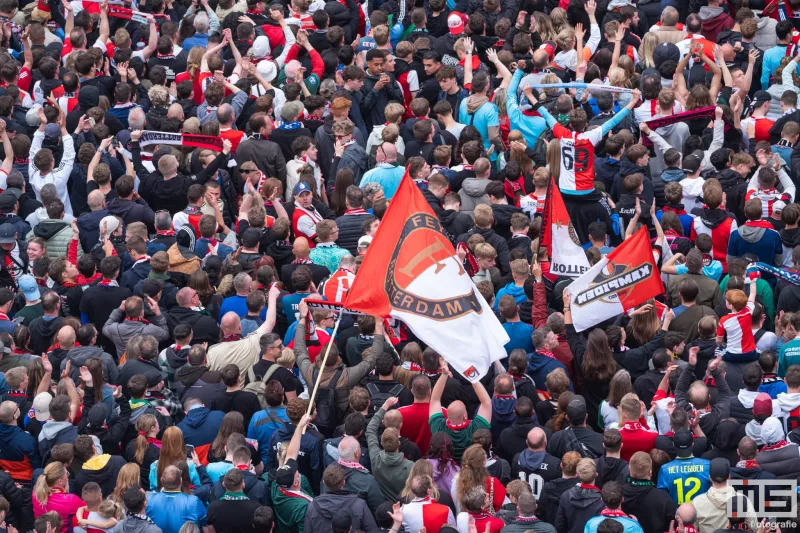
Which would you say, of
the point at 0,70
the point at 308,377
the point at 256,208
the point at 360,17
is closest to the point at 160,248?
the point at 256,208

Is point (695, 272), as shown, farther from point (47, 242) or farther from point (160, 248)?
point (47, 242)

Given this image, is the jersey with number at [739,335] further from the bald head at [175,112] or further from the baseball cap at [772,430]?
the bald head at [175,112]

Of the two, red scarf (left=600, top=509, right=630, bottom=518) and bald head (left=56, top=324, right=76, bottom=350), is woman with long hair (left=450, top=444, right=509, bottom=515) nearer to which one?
red scarf (left=600, top=509, right=630, bottom=518)

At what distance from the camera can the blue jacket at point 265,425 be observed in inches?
589

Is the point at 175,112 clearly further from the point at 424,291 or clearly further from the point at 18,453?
the point at 424,291

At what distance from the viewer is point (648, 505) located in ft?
45.3

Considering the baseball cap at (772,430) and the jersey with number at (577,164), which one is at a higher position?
the baseball cap at (772,430)

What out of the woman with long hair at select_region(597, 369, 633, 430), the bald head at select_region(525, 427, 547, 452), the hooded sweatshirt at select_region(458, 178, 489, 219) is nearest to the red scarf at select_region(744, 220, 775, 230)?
the hooded sweatshirt at select_region(458, 178, 489, 219)

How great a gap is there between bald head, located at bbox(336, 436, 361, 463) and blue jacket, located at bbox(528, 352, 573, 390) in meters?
2.51

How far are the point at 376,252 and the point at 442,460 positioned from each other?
2.12m

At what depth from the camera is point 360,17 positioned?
2431cm

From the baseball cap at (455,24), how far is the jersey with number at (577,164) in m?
4.66

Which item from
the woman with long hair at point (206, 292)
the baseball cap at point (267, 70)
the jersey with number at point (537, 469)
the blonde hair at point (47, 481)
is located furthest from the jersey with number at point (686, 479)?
the baseball cap at point (267, 70)

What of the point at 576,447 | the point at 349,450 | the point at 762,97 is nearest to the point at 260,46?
the point at 762,97
